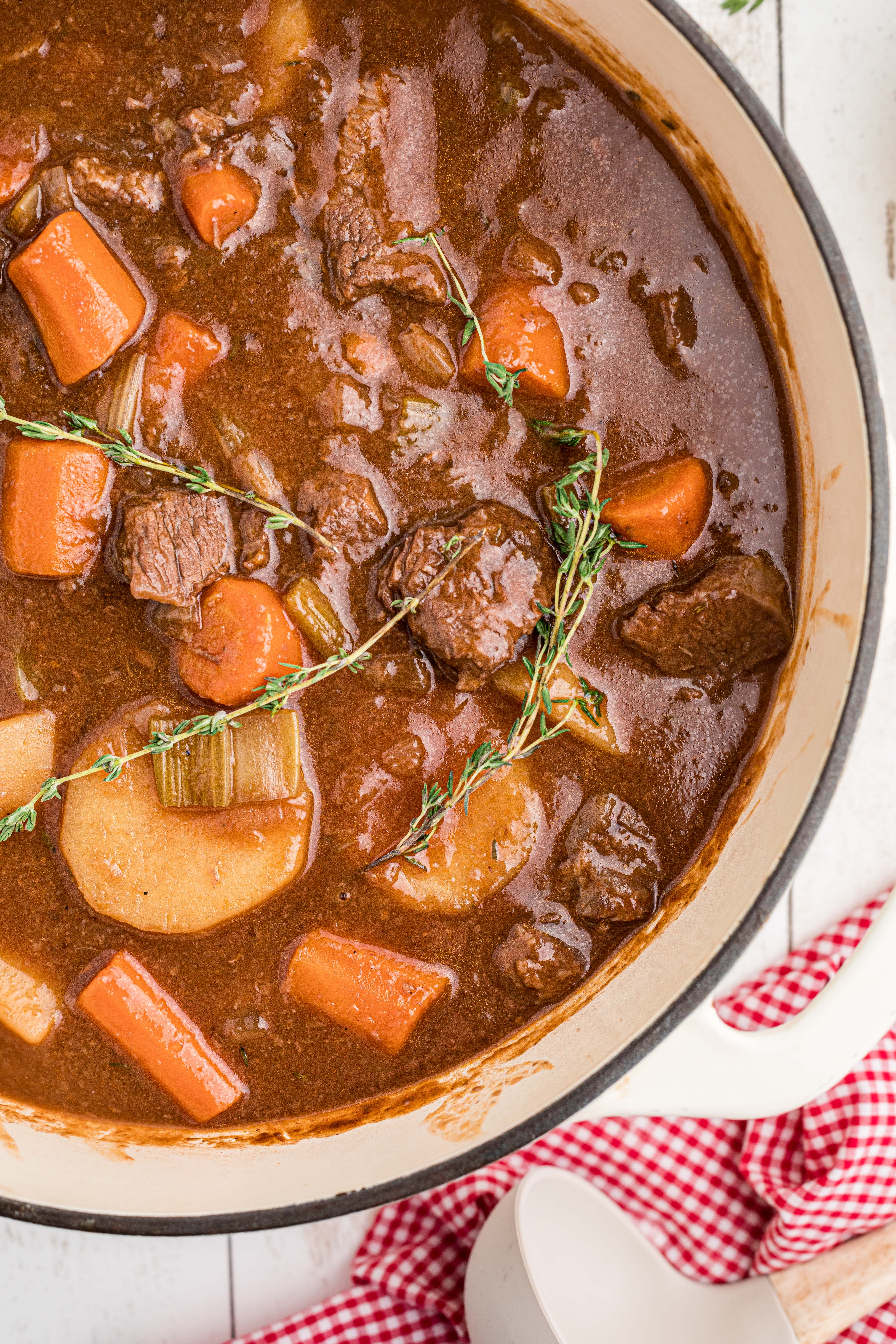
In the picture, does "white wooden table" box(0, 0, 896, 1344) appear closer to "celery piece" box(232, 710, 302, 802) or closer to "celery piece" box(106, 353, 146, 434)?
"celery piece" box(232, 710, 302, 802)

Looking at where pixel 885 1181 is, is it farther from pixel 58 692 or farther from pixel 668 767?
pixel 58 692

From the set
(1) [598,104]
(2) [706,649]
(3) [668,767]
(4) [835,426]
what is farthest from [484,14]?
(3) [668,767]

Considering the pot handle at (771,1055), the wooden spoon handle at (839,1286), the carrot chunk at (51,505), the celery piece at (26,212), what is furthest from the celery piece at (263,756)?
the wooden spoon handle at (839,1286)

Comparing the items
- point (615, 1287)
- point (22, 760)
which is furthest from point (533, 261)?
point (615, 1287)

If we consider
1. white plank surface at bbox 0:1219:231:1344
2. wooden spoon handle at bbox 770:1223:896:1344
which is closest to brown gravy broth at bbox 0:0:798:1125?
white plank surface at bbox 0:1219:231:1344

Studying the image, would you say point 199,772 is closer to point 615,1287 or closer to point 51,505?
point 51,505
